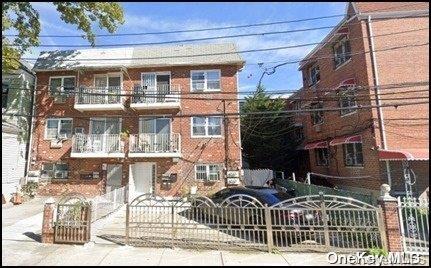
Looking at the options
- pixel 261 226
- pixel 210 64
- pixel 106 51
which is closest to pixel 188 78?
pixel 210 64

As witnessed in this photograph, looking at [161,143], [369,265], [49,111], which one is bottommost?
[369,265]

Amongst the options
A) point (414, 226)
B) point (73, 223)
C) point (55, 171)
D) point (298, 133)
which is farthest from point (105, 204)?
point (298, 133)

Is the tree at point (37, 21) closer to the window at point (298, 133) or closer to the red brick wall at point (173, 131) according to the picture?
the red brick wall at point (173, 131)

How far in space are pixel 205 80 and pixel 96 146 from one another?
7995mm

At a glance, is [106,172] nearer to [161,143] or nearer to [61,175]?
[61,175]

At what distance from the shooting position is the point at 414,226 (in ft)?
27.0

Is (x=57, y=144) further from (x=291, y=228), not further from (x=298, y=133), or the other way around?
(x=298, y=133)

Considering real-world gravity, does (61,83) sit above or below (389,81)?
above

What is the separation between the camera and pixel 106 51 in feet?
71.7

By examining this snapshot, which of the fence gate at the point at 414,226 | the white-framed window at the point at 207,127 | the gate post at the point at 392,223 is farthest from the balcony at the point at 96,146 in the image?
the fence gate at the point at 414,226

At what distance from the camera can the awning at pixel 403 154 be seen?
12.3 m

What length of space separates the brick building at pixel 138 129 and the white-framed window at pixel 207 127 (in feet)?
0.21

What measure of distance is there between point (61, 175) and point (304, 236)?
53.5 feet

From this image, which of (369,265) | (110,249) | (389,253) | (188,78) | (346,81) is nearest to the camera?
(369,265)
